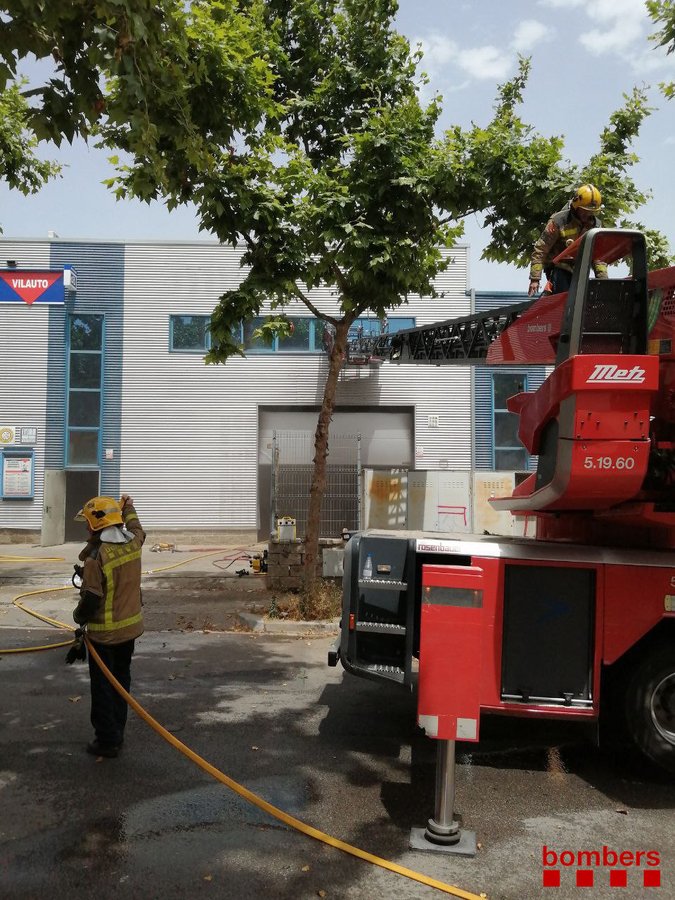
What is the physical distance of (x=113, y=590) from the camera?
488cm

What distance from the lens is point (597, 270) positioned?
4.41m

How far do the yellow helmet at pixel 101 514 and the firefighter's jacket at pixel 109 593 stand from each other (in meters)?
0.14

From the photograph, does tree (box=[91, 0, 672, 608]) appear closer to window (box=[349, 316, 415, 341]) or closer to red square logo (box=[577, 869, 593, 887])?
red square logo (box=[577, 869, 593, 887])

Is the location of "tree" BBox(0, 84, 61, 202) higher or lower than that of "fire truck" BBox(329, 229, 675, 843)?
higher

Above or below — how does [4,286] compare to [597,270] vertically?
above

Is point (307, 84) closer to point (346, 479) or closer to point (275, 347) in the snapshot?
point (346, 479)

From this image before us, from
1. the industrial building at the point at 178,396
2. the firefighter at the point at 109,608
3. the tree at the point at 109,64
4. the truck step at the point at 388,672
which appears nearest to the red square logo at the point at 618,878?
the truck step at the point at 388,672

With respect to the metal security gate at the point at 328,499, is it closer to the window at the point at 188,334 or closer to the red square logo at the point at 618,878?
the window at the point at 188,334

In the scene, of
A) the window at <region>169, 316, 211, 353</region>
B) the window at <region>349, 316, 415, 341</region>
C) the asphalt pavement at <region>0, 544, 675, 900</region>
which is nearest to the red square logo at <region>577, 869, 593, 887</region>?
the asphalt pavement at <region>0, 544, 675, 900</region>

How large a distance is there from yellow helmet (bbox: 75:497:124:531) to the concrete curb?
4509 mm

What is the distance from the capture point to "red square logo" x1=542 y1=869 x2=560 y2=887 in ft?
10.9

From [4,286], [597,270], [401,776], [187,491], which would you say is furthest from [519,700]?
[4,286]

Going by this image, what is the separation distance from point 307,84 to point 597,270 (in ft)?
23.5

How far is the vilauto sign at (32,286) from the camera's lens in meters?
18.7
